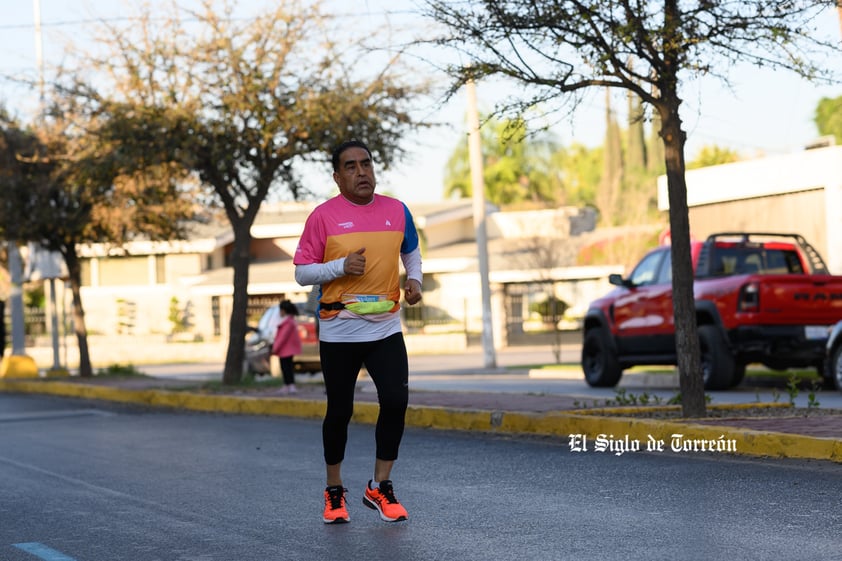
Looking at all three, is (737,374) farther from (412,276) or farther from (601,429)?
(412,276)

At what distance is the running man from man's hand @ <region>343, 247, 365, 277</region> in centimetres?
9

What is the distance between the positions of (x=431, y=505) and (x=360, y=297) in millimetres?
1470

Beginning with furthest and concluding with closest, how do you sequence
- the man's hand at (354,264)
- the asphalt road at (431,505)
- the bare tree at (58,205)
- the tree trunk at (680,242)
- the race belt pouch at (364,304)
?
the bare tree at (58,205) < the tree trunk at (680,242) < the race belt pouch at (364,304) < the man's hand at (354,264) < the asphalt road at (431,505)

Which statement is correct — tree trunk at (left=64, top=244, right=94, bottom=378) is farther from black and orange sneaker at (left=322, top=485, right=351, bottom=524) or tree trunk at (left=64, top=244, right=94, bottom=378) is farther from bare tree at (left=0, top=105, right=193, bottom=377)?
black and orange sneaker at (left=322, top=485, right=351, bottom=524)

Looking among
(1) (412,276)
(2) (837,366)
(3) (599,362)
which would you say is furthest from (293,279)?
(1) (412,276)

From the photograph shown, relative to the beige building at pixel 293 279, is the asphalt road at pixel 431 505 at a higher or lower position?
lower

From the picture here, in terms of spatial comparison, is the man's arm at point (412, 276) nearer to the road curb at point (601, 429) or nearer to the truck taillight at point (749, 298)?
the road curb at point (601, 429)

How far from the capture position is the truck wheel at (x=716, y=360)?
17141mm

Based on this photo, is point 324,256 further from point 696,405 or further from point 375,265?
point 696,405

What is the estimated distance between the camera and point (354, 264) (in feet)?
22.6

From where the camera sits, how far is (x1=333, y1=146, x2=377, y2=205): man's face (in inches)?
280

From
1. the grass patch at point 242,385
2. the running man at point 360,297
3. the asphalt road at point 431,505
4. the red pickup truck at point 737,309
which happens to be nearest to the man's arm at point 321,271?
the running man at point 360,297

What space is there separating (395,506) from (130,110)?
42.1ft

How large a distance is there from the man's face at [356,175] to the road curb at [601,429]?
152 inches
